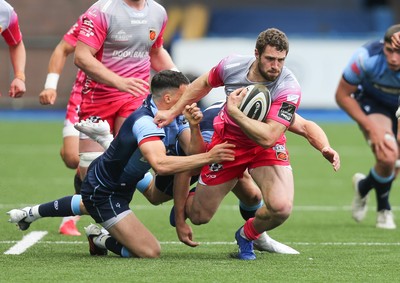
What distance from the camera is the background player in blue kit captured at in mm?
10328

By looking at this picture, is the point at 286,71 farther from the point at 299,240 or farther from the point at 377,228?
the point at 377,228

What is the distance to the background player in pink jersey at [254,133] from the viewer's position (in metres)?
7.74

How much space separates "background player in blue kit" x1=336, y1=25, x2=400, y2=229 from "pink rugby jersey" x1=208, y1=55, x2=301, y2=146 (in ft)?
7.86

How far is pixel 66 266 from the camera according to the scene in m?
7.52

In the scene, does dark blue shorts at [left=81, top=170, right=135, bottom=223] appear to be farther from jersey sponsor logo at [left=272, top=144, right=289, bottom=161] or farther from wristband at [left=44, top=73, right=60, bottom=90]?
wristband at [left=44, top=73, right=60, bottom=90]

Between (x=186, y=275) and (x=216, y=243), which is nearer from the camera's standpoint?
(x=186, y=275)

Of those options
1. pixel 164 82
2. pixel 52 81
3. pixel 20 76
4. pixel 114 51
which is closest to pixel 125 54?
pixel 114 51

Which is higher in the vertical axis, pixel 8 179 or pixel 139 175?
pixel 139 175

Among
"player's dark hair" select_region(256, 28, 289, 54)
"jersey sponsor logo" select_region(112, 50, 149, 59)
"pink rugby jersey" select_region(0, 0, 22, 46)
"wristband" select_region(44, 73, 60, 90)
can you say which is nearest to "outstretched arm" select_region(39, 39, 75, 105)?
"wristband" select_region(44, 73, 60, 90)

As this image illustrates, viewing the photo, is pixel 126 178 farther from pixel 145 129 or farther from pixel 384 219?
pixel 384 219

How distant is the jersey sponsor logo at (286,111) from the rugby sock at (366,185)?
10.5ft

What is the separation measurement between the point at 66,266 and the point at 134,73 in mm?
2270

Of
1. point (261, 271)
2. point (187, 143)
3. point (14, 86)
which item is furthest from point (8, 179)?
point (261, 271)

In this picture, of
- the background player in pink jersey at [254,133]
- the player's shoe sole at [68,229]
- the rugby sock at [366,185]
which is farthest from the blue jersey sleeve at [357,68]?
the player's shoe sole at [68,229]
